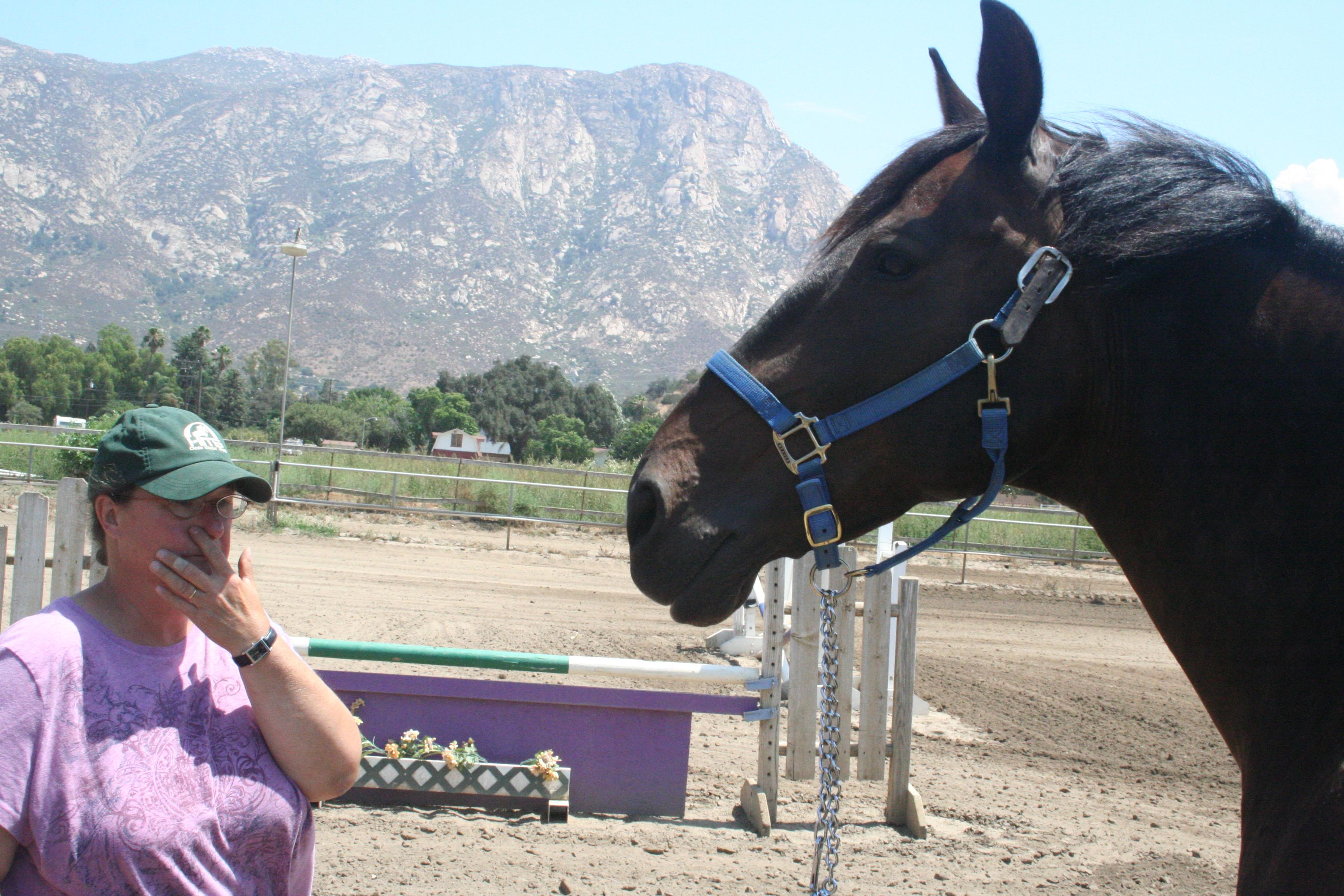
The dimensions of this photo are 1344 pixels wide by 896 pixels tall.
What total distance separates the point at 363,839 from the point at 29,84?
21305 cm

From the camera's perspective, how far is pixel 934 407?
4.97 ft

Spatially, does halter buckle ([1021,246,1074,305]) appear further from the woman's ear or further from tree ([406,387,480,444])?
tree ([406,387,480,444])

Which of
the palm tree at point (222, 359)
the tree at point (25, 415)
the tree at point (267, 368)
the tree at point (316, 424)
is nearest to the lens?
the tree at point (25, 415)

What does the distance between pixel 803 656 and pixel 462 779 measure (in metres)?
2.15

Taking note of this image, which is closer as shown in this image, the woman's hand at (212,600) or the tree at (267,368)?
the woman's hand at (212,600)

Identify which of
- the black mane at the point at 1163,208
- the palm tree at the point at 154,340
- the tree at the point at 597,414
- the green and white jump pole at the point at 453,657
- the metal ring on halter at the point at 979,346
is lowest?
the green and white jump pole at the point at 453,657

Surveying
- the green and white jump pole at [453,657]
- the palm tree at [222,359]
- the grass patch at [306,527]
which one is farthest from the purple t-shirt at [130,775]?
the palm tree at [222,359]

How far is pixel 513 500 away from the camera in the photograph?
17.3 metres

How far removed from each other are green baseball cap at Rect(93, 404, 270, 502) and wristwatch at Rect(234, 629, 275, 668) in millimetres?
306

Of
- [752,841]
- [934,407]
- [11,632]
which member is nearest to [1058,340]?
[934,407]

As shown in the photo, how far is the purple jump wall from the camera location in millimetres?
4914

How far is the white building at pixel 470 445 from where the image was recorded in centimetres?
5428

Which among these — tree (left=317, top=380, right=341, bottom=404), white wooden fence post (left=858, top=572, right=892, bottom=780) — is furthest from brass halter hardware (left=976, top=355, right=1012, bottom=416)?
tree (left=317, top=380, right=341, bottom=404)

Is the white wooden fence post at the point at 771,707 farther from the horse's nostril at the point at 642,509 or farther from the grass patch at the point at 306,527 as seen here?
the grass patch at the point at 306,527
